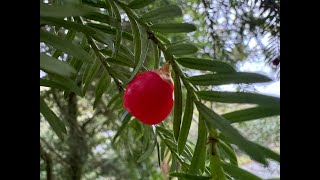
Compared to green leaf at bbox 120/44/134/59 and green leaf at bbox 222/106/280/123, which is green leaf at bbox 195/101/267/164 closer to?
green leaf at bbox 222/106/280/123

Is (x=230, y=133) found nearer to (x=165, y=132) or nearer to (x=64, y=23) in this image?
(x=64, y=23)

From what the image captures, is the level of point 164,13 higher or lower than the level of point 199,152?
higher

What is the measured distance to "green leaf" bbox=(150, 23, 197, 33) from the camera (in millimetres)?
279

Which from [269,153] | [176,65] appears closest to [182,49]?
[176,65]

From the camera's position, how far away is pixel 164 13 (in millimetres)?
314

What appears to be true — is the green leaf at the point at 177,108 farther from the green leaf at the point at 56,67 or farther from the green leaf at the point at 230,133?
the green leaf at the point at 56,67

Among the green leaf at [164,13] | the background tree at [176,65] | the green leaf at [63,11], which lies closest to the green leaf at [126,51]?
the background tree at [176,65]

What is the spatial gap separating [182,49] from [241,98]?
8cm

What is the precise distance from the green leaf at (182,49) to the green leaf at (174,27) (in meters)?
0.01

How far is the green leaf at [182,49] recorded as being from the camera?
1.05ft

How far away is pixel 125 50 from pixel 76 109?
1.12 metres

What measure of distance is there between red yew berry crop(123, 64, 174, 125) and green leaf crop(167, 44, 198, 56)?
0.12 ft

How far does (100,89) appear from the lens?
465 mm
